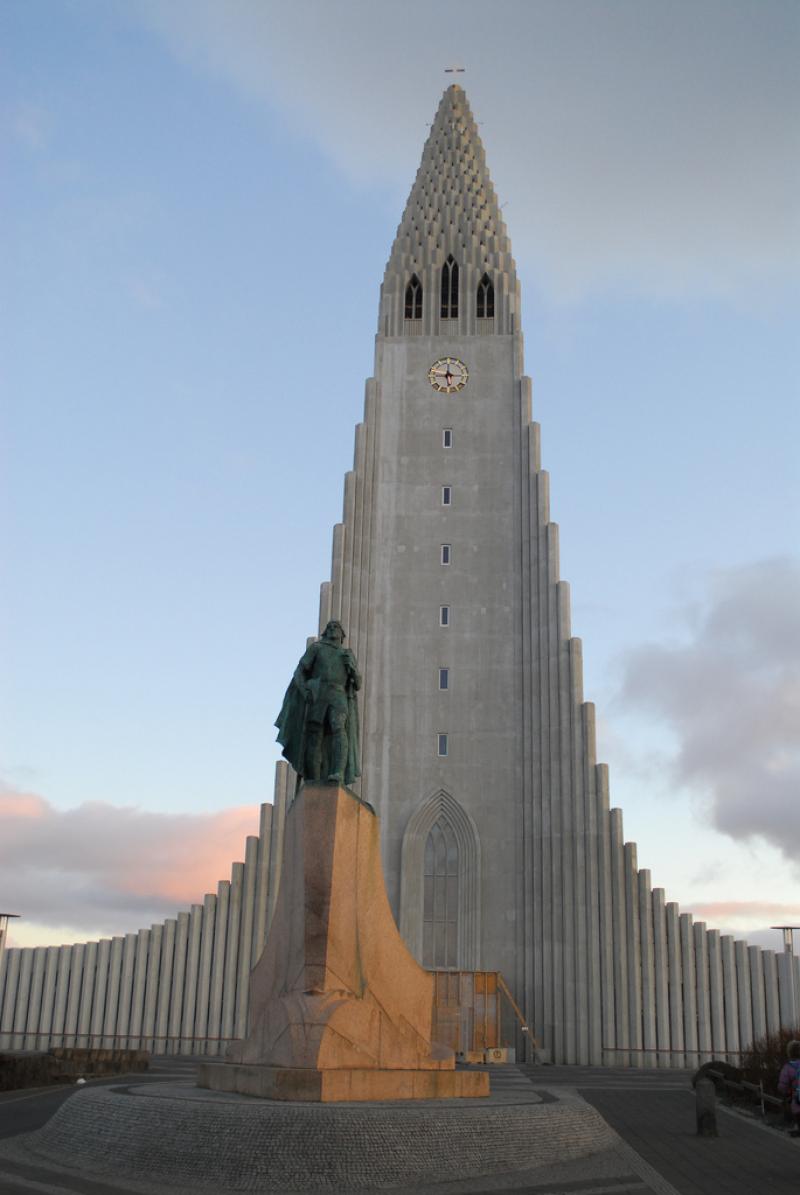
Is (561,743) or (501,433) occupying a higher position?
(501,433)

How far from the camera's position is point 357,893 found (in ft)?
44.4

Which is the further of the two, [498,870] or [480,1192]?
[498,870]

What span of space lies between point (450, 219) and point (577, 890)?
80.5ft

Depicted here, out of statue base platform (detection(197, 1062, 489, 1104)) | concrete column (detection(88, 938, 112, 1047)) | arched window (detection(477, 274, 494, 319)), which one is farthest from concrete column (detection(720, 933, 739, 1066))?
arched window (detection(477, 274, 494, 319))

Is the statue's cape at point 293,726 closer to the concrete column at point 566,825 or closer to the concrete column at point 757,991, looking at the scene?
the concrete column at point 566,825

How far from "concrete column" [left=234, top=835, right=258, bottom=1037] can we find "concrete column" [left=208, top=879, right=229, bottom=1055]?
13.9 inches

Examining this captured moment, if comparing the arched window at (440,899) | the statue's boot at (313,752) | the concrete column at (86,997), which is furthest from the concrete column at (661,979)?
the statue's boot at (313,752)

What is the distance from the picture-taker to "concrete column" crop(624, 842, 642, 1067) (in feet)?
103

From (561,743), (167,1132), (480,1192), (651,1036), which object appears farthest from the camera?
(561,743)

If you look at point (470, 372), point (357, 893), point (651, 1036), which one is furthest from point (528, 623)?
point (357, 893)

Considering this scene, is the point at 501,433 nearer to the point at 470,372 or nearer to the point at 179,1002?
the point at 470,372

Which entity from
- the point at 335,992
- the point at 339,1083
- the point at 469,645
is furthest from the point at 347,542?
the point at 339,1083

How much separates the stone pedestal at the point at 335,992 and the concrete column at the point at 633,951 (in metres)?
19.2

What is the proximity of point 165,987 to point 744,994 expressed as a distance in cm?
1620
